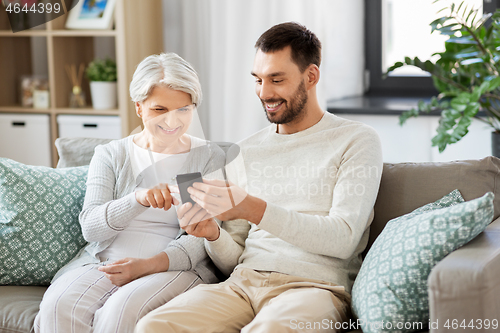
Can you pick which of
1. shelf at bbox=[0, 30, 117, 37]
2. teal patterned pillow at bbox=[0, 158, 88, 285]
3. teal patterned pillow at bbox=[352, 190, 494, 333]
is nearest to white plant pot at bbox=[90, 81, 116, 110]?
shelf at bbox=[0, 30, 117, 37]

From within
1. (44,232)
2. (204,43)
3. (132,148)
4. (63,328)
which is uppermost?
(204,43)

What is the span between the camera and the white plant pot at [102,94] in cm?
300

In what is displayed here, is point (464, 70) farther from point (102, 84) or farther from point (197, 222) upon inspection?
point (102, 84)

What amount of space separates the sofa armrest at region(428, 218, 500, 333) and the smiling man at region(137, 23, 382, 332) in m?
0.30

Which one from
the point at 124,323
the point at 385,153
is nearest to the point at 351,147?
the point at 124,323

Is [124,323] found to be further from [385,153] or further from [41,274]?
[385,153]

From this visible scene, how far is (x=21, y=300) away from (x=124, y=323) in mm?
414

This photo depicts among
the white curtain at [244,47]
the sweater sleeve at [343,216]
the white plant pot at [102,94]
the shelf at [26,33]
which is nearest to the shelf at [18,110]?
the white plant pot at [102,94]

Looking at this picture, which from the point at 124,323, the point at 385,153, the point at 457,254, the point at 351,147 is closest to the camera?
the point at 457,254

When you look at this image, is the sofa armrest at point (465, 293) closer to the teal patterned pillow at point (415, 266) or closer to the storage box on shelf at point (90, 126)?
the teal patterned pillow at point (415, 266)

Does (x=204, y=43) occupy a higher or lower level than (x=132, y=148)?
higher

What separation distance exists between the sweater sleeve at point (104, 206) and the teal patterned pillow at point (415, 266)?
25.5 inches

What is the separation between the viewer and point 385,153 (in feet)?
8.84

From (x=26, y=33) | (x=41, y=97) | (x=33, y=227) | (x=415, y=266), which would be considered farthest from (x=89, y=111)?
(x=415, y=266)
